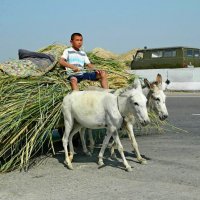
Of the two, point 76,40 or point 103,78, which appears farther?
point 76,40

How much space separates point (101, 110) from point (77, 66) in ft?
4.64

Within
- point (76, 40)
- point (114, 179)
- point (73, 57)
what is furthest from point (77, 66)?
point (114, 179)

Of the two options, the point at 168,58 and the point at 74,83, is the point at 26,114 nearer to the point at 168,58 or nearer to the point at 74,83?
the point at 74,83

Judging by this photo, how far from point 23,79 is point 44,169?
1678 millimetres

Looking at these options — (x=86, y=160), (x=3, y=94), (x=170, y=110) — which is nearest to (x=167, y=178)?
(x=86, y=160)

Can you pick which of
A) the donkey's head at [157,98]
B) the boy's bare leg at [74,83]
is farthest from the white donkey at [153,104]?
the boy's bare leg at [74,83]

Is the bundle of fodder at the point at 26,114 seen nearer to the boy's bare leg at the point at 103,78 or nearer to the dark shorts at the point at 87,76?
the dark shorts at the point at 87,76

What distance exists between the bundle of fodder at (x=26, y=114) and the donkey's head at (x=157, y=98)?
1.20 m

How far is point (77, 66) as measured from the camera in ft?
23.4

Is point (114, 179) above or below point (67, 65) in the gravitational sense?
below

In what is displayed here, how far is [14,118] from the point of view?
620 centimetres

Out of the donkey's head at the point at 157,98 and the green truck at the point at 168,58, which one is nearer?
the donkey's head at the point at 157,98

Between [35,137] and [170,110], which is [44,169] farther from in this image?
[170,110]

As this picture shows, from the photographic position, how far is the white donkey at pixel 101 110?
18.7 ft
